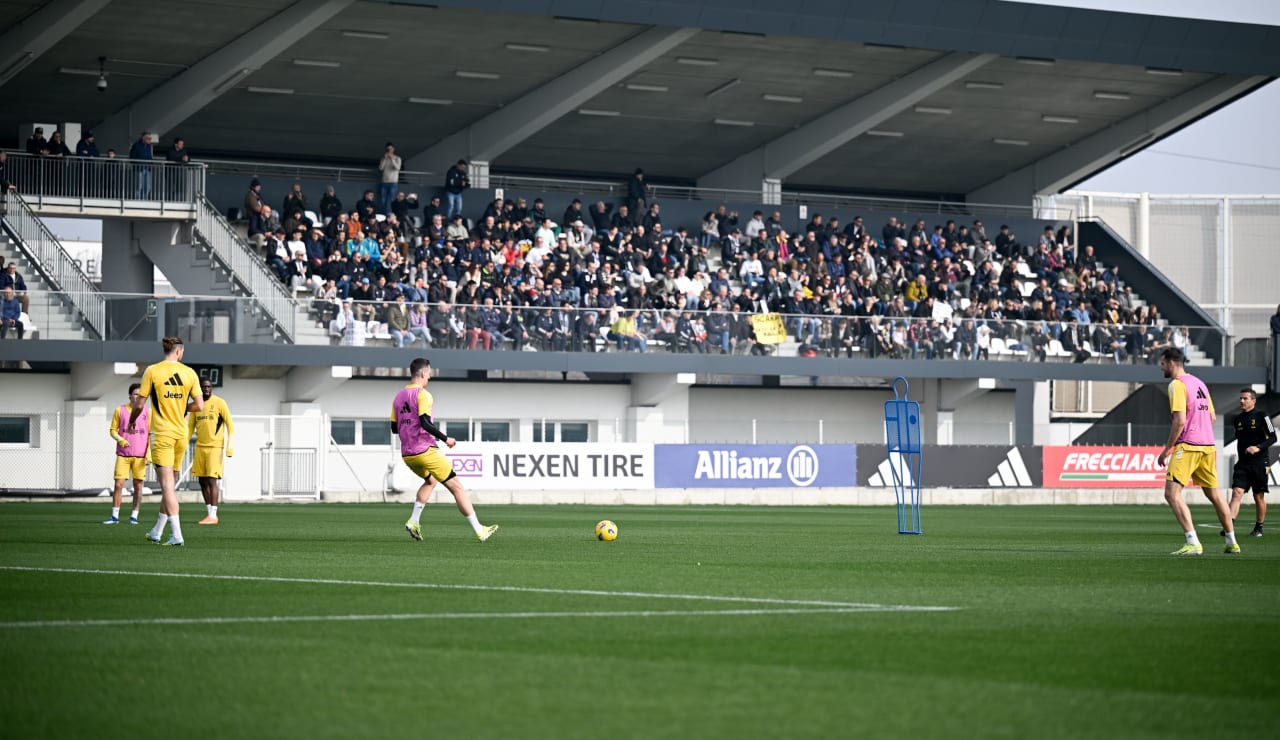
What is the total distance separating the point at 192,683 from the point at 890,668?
3118 millimetres

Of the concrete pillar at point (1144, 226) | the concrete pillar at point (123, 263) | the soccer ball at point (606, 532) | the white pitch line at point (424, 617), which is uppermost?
the concrete pillar at point (1144, 226)

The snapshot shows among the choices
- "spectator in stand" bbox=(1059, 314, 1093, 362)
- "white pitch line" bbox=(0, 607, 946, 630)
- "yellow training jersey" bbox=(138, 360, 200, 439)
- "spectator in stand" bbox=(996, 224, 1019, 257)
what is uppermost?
A: "spectator in stand" bbox=(996, 224, 1019, 257)

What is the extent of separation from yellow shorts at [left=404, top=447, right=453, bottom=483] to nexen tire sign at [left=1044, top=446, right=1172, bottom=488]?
29.5 m

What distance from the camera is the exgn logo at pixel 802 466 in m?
42.6

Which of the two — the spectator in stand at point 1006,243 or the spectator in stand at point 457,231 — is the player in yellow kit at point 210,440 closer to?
the spectator in stand at point 457,231

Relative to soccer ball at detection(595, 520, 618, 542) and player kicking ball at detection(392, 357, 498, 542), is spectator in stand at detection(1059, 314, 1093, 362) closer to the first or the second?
soccer ball at detection(595, 520, 618, 542)

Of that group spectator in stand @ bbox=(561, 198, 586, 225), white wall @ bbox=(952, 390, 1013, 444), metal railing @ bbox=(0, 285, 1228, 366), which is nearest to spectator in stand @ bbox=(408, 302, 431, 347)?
metal railing @ bbox=(0, 285, 1228, 366)

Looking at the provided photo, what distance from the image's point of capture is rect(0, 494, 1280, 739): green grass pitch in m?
6.54

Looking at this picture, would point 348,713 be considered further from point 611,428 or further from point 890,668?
point 611,428

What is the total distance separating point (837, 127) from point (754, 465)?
13116 mm

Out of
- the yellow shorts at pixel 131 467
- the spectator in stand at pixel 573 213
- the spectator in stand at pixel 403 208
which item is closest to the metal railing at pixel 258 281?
the spectator in stand at pixel 403 208

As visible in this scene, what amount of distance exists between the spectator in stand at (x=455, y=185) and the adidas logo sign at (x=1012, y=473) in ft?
51.6

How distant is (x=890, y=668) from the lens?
7.90 meters

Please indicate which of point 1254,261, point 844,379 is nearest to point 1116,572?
point 844,379
